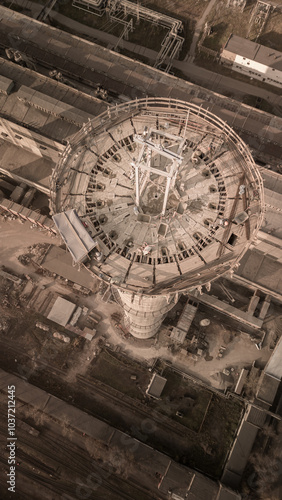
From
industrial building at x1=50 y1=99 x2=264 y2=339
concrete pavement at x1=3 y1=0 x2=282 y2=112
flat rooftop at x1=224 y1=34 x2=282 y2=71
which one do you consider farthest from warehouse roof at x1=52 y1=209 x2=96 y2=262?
flat rooftop at x1=224 y1=34 x2=282 y2=71

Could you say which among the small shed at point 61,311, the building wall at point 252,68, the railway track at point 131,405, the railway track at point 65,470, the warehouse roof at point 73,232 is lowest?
the railway track at point 65,470

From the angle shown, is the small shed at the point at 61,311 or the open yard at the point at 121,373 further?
the small shed at the point at 61,311

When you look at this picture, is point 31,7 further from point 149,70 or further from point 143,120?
point 143,120

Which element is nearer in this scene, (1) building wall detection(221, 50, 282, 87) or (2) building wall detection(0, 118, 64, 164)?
(2) building wall detection(0, 118, 64, 164)

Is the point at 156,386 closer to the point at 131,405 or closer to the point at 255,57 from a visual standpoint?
the point at 131,405

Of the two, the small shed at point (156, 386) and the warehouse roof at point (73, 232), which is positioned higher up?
the warehouse roof at point (73, 232)

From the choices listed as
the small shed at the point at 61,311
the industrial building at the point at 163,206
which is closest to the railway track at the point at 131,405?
the small shed at the point at 61,311

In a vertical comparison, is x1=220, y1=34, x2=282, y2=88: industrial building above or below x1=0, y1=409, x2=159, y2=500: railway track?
above

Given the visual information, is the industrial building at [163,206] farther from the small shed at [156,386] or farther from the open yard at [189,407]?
the open yard at [189,407]

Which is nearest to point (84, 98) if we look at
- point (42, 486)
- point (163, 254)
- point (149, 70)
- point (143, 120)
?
point (149, 70)

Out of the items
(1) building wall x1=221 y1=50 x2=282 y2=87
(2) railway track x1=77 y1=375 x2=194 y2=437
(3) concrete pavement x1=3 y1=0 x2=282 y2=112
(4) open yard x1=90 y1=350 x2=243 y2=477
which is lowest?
(2) railway track x1=77 y1=375 x2=194 y2=437

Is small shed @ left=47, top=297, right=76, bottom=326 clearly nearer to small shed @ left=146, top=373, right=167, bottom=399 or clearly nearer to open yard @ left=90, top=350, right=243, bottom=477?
open yard @ left=90, top=350, right=243, bottom=477

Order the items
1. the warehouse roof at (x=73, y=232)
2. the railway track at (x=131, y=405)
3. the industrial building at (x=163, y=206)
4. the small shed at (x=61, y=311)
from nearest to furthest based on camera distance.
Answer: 1. the warehouse roof at (x=73, y=232)
2. the industrial building at (x=163, y=206)
3. the railway track at (x=131, y=405)
4. the small shed at (x=61, y=311)
